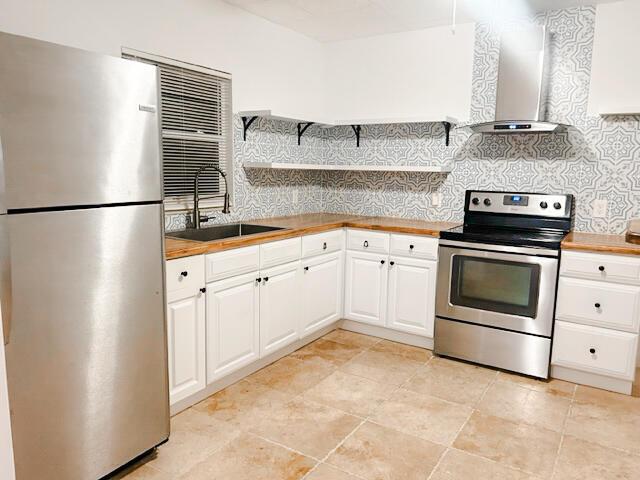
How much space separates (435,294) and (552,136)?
142cm

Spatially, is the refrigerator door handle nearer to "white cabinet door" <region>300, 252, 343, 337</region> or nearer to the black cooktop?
"white cabinet door" <region>300, 252, 343, 337</region>

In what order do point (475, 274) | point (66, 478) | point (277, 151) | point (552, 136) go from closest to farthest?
1. point (66, 478)
2. point (475, 274)
3. point (552, 136)
4. point (277, 151)

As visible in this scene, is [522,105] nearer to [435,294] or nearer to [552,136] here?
[552,136]

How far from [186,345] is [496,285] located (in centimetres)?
200

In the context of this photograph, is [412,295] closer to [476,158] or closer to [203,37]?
[476,158]

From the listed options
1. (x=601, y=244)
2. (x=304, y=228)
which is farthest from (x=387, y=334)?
(x=601, y=244)

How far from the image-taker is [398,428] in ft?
8.28

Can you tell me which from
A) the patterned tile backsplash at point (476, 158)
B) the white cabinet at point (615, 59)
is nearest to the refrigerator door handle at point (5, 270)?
the patterned tile backsplash at point (476, 158)

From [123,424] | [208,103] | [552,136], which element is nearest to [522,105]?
[552,136]

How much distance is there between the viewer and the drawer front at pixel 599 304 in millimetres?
2854

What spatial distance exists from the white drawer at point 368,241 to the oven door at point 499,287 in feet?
1.47

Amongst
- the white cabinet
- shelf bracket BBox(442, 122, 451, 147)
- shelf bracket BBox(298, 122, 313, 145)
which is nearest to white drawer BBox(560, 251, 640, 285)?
the white cabinet

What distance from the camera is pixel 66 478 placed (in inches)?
71.8

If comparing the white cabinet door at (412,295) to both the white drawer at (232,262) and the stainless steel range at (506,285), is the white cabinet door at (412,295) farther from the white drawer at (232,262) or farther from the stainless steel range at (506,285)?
the white drawer at (232,262)
